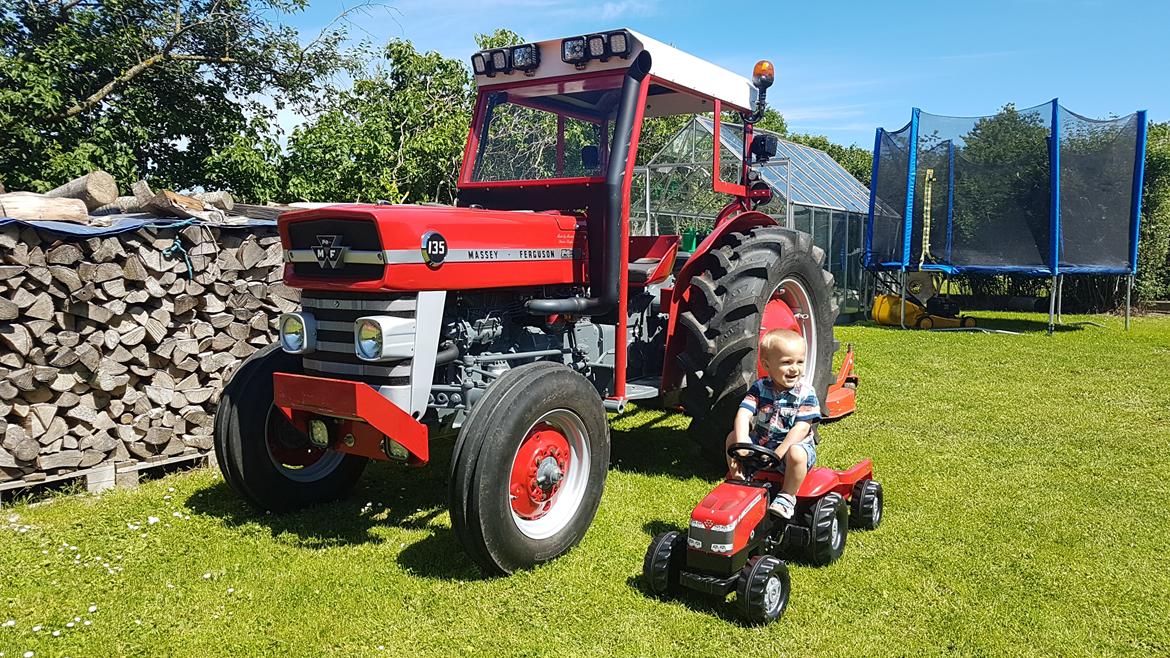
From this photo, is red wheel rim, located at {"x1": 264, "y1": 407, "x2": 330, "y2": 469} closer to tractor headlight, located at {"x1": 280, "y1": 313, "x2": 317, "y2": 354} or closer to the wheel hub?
tractor headlight, located at {"x1": 280, "y1": 313, "x2": 317, "y2": 354}

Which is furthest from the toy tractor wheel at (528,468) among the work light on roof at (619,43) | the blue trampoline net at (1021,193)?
the blue trampoline net at (1021,193)

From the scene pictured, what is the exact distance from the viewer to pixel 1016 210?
13.4m

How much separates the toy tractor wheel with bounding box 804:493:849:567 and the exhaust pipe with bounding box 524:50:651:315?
1.49 m

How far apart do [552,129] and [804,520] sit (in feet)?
8.92

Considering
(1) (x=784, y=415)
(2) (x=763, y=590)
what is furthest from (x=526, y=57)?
(2) (x=763, y=590)

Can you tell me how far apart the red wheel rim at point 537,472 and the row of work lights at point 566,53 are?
2.03 meters

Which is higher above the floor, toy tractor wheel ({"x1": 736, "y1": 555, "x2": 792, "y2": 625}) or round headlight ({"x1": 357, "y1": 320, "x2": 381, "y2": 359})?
round headlight ({"x1": 357, "y1": 320, "x2": 381, "y2": 359})

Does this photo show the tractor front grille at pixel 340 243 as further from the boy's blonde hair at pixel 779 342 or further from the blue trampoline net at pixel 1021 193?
the blue trampoline net at pixel 1021 193

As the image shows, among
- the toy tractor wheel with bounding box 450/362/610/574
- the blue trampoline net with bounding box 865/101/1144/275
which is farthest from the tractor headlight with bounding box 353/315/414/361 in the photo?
the blue trampoline net with bounding box 865/101/1144/275

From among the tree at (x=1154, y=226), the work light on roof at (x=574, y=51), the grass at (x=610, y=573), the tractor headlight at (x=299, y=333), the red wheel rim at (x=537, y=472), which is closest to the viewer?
the grass at (x=610, y=573)

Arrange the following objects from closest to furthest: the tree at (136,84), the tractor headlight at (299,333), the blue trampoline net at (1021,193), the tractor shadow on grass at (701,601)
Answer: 1. the tractor shadow on grass at (701,601)
2. the tractor headlight at (299,333)
3. the tree at (136,84)
4. the blue trampoline net at (1021,193)

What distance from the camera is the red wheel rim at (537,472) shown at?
3.73 meters

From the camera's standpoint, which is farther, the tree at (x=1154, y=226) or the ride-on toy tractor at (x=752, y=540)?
the tree at (x=1154, y=226)

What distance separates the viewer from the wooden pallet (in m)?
4.75
